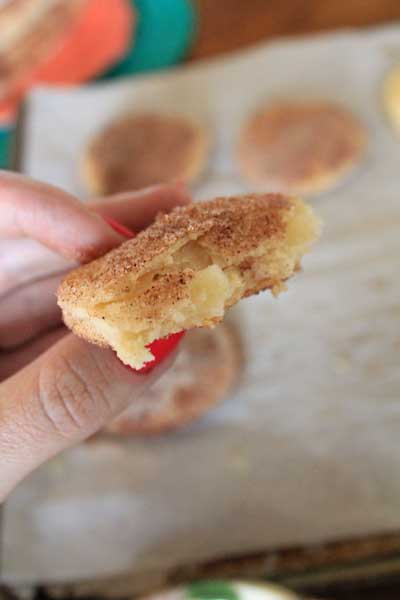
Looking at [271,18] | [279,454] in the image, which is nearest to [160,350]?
[279,454]

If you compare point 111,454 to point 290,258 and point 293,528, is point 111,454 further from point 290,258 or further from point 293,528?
point 290,258

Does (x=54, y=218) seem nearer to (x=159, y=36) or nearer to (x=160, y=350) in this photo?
(x=160, y=350)

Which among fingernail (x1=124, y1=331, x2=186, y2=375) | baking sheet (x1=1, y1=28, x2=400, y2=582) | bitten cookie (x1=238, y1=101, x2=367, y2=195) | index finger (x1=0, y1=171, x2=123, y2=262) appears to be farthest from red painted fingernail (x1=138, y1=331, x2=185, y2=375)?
bitten cookie (x1=238, y1=101, x2=367, y2=195)

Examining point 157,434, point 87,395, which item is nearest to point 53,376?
point 87,395

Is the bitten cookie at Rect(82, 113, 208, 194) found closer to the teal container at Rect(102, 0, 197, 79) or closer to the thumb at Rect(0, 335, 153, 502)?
the teal container at Rect(102, 0, 197, 79)

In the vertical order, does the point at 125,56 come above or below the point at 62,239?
above

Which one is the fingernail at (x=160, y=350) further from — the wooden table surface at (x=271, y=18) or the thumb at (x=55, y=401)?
the wooden table surface at (x=271, y=18)

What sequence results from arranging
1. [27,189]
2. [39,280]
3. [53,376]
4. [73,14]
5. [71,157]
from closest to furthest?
[53,376] < [27,189] < [39,280] < [71,157] < [73,14]
